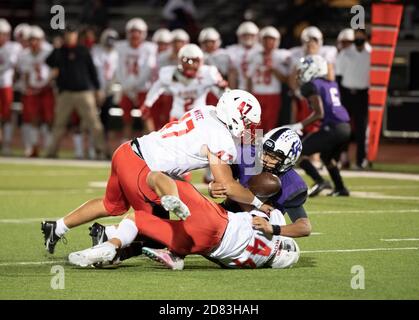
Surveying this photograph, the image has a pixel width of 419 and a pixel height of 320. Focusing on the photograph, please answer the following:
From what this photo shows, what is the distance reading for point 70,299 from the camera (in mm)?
7020

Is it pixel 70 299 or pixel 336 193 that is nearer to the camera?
pixel 70 299

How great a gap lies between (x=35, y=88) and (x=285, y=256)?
480 inches

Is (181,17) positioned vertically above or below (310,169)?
above

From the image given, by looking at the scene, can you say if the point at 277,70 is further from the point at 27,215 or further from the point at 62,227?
the point at 62,227

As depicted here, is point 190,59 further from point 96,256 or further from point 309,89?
point 96,256

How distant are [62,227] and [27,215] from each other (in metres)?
2.92

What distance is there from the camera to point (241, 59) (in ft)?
60.7

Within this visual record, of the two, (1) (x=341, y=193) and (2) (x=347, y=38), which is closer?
(1) (x=341, y=193)

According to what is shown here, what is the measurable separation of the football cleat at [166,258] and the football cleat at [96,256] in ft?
0.75

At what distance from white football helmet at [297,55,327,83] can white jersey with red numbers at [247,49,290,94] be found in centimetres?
463

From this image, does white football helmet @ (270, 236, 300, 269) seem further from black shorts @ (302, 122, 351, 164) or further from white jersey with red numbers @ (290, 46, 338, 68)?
white jersey with red numbers @ (290, 46, 338, 68)

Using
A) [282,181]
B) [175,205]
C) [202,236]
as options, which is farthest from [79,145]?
[175,205]

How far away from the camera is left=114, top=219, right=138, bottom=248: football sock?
320 inches

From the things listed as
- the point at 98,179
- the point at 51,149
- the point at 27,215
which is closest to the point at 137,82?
the point at 51,149
